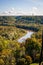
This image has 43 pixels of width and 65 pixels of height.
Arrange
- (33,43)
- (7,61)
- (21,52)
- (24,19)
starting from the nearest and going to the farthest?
(7,61) → (21,52) → (33,43) → (24,19)

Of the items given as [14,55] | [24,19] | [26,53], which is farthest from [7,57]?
[24,19]

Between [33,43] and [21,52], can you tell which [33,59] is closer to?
[21,52]

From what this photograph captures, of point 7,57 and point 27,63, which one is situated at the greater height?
point 7,57

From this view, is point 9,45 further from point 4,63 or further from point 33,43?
point 4,63

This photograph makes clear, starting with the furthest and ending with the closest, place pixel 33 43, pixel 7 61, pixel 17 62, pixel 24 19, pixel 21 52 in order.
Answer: pixel 24 19 < pixel 33 43 < pixel 21 52 < pixel 17 62 < pixel 7 61

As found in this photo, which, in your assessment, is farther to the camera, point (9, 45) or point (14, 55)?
point (9, 45)

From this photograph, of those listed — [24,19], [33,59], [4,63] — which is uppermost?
[4,63]

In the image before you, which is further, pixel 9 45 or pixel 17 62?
pixel 9 45

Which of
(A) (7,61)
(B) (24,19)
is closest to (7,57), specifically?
(A) (7,61)

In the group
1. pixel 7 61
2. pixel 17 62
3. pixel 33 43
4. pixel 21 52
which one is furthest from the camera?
pixel 33 43
